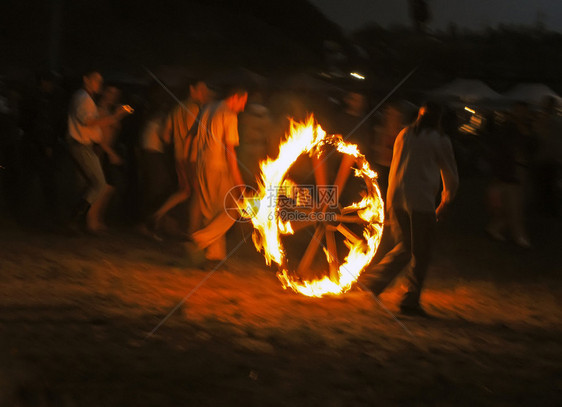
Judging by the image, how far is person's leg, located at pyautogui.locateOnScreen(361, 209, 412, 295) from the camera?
7.02m

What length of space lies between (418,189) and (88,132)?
4.48 m

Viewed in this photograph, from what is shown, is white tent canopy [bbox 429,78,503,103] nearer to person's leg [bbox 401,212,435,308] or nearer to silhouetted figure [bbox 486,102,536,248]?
silhouetted figure [bbox 486,102,536,248]

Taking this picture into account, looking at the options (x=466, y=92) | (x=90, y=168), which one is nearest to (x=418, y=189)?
(x=90, y=168)

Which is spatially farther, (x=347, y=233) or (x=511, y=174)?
(x=511, y=174)

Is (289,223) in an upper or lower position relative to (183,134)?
lower

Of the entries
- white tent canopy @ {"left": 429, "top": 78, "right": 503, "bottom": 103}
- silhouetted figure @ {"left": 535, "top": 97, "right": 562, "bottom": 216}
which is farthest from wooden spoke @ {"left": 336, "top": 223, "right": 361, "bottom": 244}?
white tent canopy @ {"left": 429, "top": 78, "right": 503, "bottom": 103}

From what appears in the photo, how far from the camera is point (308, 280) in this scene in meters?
7.47

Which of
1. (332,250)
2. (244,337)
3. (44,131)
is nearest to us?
(244,337)

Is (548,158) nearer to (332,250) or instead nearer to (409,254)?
(332,250)

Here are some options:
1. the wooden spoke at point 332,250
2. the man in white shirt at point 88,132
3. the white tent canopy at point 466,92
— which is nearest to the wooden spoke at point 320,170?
the wooden spoke at point 332,250

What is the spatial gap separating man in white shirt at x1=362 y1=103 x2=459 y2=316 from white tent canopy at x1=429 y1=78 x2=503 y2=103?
70.5ft

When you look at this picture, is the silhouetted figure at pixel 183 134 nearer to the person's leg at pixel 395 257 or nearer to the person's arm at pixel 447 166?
the person's leg at pixel 395 257

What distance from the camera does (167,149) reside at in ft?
34.0

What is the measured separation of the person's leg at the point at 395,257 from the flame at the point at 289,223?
13 centimetres
